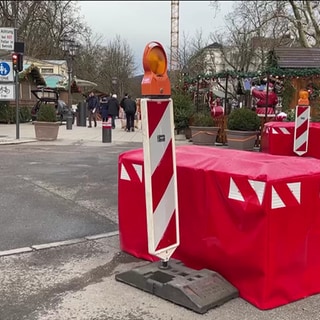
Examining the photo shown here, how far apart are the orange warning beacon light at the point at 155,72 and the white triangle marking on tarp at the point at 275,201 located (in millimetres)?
1203

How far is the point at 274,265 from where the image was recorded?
13.2 feet

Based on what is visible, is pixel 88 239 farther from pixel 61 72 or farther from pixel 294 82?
pixel 61 72

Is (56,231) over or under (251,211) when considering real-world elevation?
under

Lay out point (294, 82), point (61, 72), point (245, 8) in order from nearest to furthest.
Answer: point (294, 82)
point (245, 8)
point (61, 72)

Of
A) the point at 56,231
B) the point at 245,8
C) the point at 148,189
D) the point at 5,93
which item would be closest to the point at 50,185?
the point at 56,231

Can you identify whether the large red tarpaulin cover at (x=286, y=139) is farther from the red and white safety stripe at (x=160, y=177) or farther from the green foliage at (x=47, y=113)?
the green foliage at (x=47, y=113)

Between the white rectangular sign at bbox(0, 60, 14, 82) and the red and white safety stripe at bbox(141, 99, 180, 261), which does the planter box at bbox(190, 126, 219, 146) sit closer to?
the white rectangular sign at bbox(0, 60, 14, 82)

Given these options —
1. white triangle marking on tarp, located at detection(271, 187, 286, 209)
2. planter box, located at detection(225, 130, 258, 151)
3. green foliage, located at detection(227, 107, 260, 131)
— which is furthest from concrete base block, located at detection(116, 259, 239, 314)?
green foliage, located at detection(227, 107, 260, 131)

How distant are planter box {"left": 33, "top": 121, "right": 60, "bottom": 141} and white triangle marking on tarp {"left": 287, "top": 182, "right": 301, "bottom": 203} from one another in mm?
15380

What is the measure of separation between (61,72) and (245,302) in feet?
147

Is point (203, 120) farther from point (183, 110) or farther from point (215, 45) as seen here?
point (215, 45)

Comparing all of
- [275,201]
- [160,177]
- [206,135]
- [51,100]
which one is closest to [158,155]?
[160,177]

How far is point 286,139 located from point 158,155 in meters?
7.09

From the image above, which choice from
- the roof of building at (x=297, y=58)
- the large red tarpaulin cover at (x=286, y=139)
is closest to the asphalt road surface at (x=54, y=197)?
the large red tarpaulin cover at (x=286, y=139)
